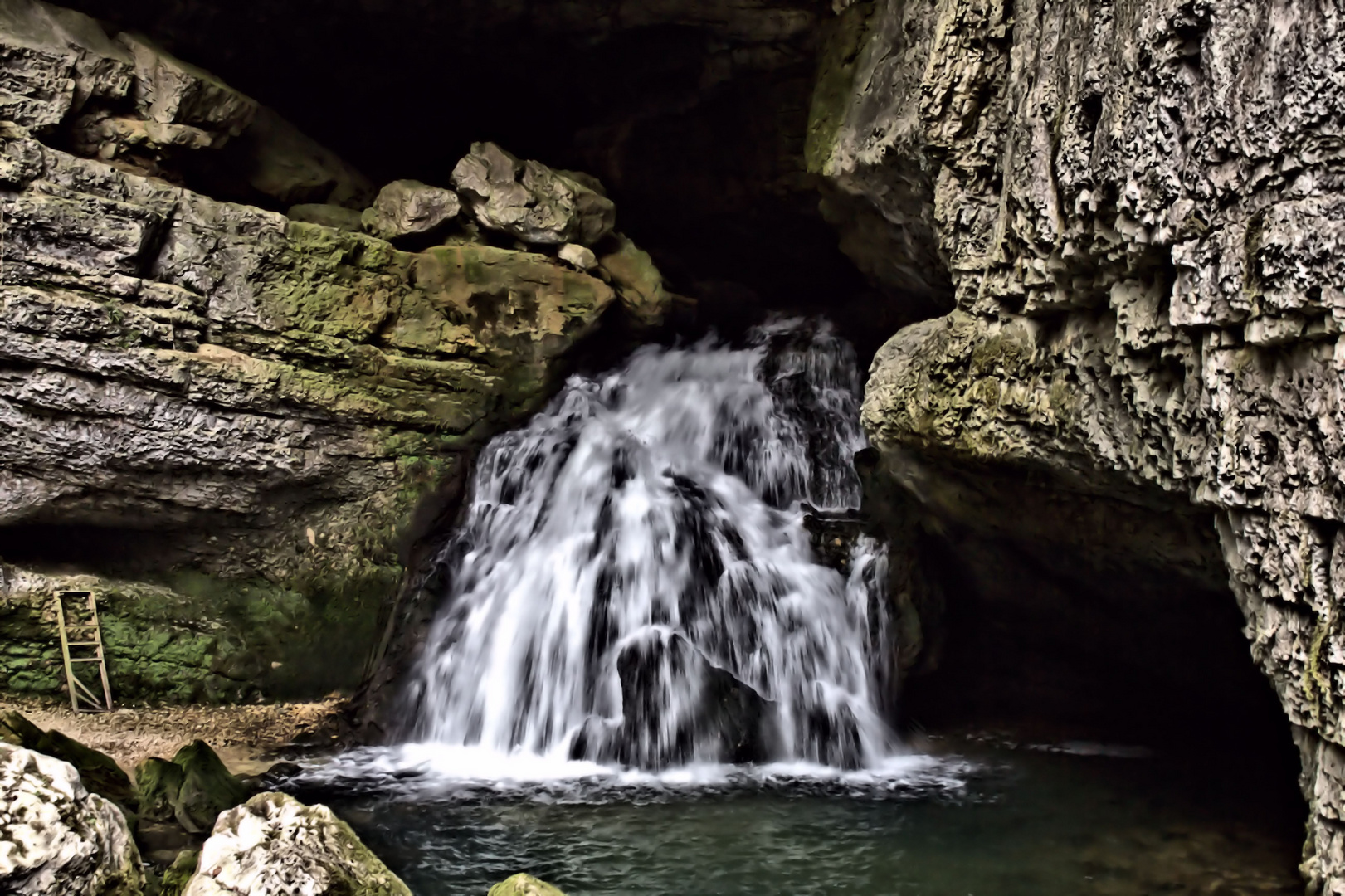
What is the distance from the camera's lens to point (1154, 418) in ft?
15.0

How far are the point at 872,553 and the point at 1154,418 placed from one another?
3659 mm

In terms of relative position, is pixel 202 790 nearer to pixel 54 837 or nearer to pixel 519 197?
pixel 54 837

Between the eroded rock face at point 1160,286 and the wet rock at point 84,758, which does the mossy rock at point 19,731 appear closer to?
the wet rock at point 84,758

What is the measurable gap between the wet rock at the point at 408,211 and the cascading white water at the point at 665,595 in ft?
6.62

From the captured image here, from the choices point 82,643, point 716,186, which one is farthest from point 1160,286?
point 82,643

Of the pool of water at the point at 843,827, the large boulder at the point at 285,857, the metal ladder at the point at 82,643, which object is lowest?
the pool of water at the point at 843,827

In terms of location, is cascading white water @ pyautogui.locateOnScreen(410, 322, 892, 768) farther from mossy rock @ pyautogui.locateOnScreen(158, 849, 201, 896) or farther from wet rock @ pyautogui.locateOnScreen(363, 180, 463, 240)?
mossy rock @ pyautogui.locateOnScreen(158, 849, 201, 896)

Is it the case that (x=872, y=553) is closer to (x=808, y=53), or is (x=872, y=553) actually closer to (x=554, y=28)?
(x=808, y=53)

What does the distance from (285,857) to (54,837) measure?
77 cm

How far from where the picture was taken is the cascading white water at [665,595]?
712 cm

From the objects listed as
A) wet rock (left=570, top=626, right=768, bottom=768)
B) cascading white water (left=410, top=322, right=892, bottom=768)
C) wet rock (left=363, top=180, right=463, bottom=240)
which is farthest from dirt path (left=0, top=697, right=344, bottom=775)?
wet rock (left=363, top=180, right=463, bottom=240)

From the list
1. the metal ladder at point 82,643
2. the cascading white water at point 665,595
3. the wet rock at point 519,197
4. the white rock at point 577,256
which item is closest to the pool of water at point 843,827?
the cascading white water at point 665,595

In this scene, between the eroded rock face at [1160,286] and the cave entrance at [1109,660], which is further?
the cave entrance at [1109,660]

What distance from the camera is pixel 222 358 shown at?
8.02 metres
